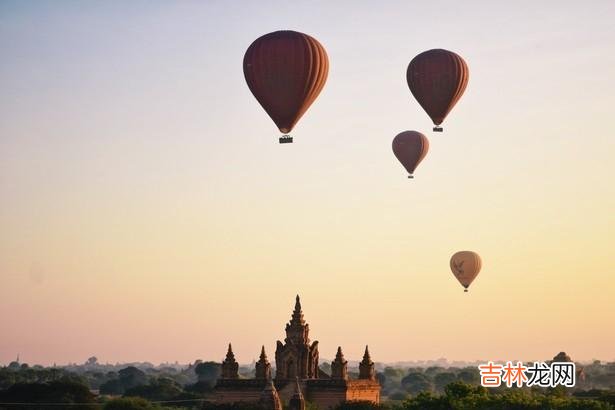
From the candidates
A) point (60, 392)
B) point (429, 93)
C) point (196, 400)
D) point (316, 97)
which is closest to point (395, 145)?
point (429, 93)

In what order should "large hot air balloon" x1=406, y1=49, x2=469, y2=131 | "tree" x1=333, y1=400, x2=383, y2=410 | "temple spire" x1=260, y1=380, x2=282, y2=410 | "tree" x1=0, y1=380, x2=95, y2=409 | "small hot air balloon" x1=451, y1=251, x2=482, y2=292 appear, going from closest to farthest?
"large hot air balloon" x1=406, y1=49, x2=469, y2=131 → "temple spire" x1=260, y1=380, x2=282, y2=410 → "tree" x1=333, y1=400, x2=383, y2=410 → "small hot air balloon" x1=451, y1=251, x2=482, y2=292 → "tree" x1=0, y1=380, x2=95, y2=409

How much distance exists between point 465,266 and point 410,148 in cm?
2056

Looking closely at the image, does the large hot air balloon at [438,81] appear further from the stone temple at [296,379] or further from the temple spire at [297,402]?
the stone temple at [296,379]

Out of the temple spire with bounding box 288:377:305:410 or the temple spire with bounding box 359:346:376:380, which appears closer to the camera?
the temple spire with bounding box 288:377:305:410

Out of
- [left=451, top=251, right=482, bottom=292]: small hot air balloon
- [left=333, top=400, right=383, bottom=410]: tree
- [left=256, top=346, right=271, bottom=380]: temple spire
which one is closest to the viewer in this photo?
[left=333, top=400, right=383, bottom=410]: tree

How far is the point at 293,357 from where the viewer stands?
365 ft

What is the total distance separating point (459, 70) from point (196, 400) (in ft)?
379

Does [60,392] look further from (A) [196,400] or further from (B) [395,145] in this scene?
(B) [395,145]

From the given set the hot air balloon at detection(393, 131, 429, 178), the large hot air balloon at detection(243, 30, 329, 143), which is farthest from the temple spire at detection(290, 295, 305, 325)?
the large hot air balloon at detection(243, 30, 329, 143)

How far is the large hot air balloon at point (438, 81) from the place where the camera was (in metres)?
88.9

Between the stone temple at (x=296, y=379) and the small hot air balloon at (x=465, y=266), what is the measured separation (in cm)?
1287

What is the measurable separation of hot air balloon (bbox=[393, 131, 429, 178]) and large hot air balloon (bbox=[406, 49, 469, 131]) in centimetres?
1319

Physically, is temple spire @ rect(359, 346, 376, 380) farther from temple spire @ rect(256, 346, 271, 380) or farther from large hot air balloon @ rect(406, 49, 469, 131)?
large hot air balloon @ rect(406, 49, 469, 131)

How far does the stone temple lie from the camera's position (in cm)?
10881
